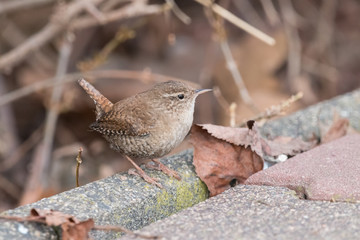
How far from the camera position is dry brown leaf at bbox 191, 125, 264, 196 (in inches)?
113

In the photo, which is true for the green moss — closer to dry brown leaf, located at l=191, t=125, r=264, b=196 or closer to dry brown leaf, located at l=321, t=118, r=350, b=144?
dry brown leaf, located at l=191, t=125, r=264, b=196

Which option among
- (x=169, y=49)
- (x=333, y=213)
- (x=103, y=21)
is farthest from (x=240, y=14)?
(x=333, y=213)

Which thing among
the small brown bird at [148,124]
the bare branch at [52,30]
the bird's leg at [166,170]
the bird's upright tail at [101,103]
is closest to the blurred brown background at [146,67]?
the bare branch at [52,30]

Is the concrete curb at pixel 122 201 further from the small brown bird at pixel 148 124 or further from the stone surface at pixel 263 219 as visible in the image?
the stone surface at pixel 263 219

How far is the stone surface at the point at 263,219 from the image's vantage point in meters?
2.15

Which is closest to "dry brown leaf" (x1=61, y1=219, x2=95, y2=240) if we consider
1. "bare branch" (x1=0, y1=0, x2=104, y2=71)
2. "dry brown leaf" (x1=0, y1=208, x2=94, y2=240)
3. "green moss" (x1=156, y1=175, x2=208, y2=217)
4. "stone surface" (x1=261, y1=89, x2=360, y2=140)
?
"dry brown leaf" (x1=0, y1=208, x2=94, y2=240)

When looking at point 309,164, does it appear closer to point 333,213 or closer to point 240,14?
point 333,213

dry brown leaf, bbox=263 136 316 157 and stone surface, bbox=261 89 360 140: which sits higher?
stone surface, bbox=261 89 360 140

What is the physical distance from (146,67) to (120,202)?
307 centimetres

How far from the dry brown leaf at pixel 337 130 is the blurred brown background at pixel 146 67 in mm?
1556

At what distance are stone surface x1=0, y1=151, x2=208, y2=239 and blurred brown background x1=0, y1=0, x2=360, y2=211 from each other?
192 centimetres

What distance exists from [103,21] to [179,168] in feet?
4.66

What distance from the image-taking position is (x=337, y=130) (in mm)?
3346

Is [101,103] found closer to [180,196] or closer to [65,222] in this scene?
[180,196]
